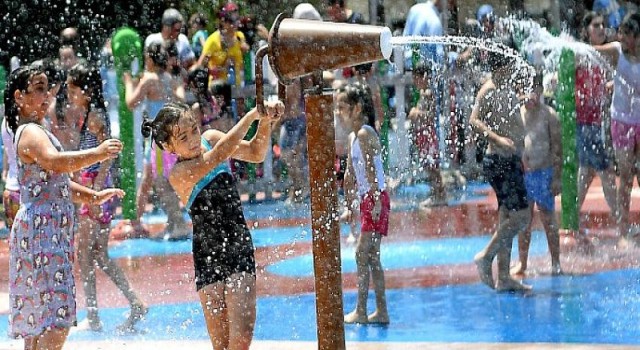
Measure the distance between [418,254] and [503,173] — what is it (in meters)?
2.07

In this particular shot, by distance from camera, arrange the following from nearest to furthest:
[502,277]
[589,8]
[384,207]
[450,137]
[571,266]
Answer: [384,207], [502,277], [571,266], [450,137], [589,8]

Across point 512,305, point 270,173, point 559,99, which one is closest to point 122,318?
point 512,305

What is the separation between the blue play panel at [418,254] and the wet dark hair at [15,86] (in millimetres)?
3316

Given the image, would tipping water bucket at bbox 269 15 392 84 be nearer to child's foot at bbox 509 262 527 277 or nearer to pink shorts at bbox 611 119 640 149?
child's foot at bbox 509 262 527 277

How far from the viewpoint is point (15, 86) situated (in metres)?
5.04

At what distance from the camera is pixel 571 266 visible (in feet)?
26.2

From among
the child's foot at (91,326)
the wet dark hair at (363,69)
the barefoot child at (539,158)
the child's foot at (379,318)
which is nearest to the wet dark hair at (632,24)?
the barefoot child at (539,158)

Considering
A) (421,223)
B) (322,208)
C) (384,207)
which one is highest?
(322,208)

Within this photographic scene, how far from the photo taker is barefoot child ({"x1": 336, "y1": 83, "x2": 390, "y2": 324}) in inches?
247

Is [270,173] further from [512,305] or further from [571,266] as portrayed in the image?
[512,305]

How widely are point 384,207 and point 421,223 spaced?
427cm

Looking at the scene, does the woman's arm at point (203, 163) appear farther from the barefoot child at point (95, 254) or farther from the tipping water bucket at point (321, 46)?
the barefoot child at point (95, 254)

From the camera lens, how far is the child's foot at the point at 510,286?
7230 millimetres

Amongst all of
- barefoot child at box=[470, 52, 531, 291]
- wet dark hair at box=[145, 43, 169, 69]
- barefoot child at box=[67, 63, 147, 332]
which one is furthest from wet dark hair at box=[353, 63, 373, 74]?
barefoot child at box=[67, 63, 147, 332]
